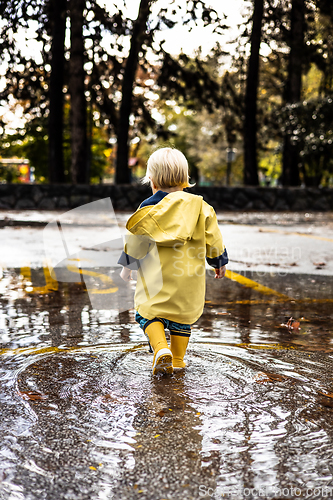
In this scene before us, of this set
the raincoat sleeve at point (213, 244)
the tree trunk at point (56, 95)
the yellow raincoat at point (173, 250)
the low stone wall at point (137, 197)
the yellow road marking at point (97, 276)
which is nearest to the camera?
the yellow raincoat at point (173, 250)

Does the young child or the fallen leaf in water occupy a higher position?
the young child

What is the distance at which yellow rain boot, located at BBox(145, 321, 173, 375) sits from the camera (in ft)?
10.0

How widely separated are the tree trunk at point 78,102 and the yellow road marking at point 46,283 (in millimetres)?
12290

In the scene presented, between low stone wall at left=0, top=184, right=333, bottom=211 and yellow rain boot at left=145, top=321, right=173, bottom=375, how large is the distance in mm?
13600

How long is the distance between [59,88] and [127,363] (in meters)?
17.8

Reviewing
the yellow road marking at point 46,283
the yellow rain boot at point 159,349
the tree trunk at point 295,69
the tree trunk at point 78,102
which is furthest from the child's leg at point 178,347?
the tree trunk at point 295,69

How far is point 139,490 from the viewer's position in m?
1.96

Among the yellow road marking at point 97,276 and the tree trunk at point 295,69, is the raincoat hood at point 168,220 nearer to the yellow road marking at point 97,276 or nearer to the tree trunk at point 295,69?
the yellow road marking at point 97,276

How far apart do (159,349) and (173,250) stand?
541 millimetres

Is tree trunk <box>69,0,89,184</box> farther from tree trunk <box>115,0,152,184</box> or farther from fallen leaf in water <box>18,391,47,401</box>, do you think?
fallen leaf in water <box>18,391,47,401</box>

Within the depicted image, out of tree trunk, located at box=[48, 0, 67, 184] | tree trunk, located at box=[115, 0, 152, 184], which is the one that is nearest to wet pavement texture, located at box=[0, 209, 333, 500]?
tree trunk, located at box=[115, 0, 152, 184]

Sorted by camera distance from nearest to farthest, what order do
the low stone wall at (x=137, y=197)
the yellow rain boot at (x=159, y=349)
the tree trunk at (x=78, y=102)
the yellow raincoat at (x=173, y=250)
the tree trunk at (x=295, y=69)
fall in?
1. the yellow rain boot at (x=159, y=349)
2. the yellow raincoat at (x=173, y=250)
3. the low stone wall at (x=137, y=197)
4. the tree trunk at (x=78, y=102)
5. the tree trunk at (x=295, y=69)

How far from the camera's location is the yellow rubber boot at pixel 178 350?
130 inches

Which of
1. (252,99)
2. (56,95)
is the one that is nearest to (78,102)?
(56,95)
